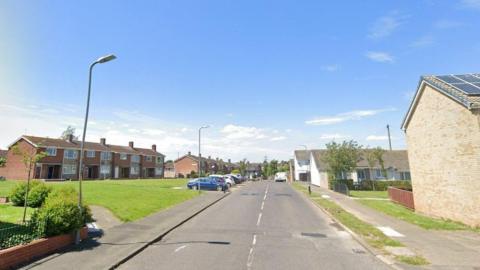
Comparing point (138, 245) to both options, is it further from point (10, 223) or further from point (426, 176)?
point (426, 176)

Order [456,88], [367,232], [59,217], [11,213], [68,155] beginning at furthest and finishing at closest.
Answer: [68,155], [456,88], [11,213], [367,232], [59,217]

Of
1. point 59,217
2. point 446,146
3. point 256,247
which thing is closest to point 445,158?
point 446,146

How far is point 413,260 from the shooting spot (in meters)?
9.55

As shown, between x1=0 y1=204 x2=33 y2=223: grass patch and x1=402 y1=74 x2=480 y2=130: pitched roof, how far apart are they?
21.7 metres

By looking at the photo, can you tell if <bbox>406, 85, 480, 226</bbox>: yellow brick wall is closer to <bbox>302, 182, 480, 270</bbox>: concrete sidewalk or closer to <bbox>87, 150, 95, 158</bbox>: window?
<bbox>302, 182, 480, 270</bbox>: concrete sidewalk

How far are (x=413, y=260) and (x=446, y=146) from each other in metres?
10.1

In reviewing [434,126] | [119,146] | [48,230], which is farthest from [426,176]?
[119,146]

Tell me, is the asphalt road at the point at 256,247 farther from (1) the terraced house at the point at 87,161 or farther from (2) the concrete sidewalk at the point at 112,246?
(1) the terraced house at the point at 87,161

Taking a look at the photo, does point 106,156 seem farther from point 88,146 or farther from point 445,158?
point 445,158

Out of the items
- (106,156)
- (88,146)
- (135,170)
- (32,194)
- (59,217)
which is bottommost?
(59,217)

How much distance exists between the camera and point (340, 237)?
13398 millimetres

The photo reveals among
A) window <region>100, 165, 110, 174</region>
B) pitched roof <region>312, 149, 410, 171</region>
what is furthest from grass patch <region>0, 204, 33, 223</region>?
window <region>100, 165, 110, 174</region>

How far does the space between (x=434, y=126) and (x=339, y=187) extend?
21974 mm

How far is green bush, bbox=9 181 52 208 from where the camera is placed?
1752cm
